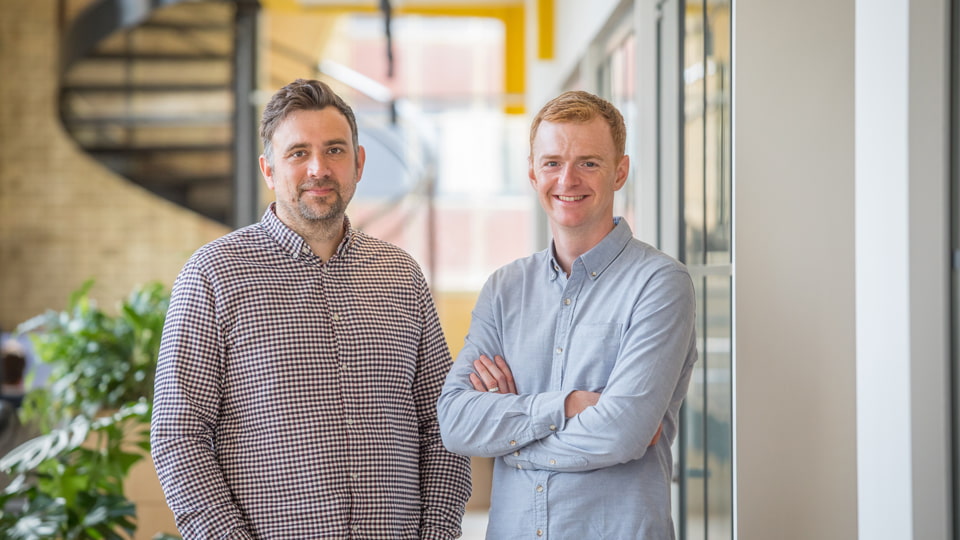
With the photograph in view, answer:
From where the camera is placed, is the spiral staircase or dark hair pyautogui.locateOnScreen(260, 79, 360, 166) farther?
the spiral staircase

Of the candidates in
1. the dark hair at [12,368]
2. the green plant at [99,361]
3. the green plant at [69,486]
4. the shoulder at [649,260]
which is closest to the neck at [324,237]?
the shoulder at [649,260]

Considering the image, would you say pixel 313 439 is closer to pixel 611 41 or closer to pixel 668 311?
pixel 668 311

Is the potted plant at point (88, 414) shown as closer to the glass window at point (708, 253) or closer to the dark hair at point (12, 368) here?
the glass window at point (708, 253)

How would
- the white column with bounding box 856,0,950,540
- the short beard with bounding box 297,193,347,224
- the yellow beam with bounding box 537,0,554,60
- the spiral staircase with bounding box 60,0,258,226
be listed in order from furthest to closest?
the spiral staircase with bounding box 60,0,258,226 → the yellow beam with bounding box 537,0,554,60 → the short beard with bounding box 297,193,347,224 → the white column with bounding box 856,0,950,540

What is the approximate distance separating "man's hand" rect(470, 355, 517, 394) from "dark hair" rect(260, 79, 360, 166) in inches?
20.0

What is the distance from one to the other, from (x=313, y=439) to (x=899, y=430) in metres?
0.90

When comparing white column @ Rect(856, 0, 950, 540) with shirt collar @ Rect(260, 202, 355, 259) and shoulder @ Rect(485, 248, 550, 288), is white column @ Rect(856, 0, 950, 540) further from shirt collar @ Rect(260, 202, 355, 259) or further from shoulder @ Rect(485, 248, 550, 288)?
shirt collar @ Rect(260, 202, 355, 259)

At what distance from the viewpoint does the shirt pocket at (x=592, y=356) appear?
57.6 inches

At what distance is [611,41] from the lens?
3502 millimetres

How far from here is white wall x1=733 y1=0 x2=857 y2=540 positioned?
1.77 metres

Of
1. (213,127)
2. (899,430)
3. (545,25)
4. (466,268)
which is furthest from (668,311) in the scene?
(466,268)

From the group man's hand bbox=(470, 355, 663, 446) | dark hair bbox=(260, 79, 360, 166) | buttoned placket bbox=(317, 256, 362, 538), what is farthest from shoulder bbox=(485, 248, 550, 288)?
dark hair bbox=(260, 79, 360, 166)

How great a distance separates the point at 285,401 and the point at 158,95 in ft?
20.7

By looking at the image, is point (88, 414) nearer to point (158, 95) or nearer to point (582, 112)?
point (582, 112)
